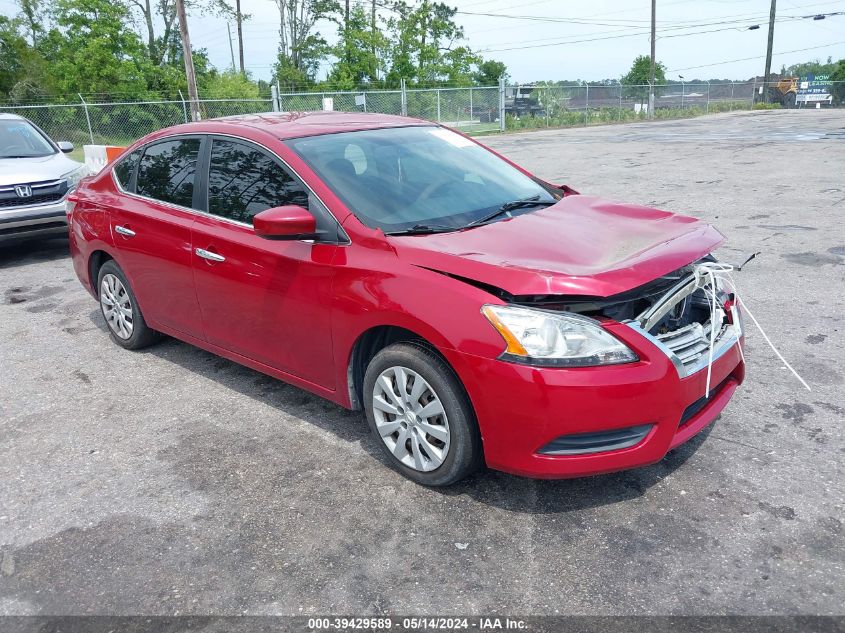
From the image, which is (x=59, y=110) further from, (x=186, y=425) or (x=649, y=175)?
(x=186, y=425)

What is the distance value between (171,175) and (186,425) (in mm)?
1652

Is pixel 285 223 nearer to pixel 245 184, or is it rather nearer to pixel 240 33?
pixel 245 184

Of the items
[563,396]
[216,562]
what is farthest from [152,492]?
[563,396]

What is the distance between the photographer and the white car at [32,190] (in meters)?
8.35

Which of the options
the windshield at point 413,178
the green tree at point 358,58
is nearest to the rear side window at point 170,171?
the windshield at point 413,178

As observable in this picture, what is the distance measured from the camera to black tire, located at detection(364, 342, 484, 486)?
3.14 m

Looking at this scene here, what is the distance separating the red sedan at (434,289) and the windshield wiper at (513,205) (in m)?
0.02

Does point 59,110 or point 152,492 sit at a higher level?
point 59,110

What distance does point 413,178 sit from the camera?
4.04m

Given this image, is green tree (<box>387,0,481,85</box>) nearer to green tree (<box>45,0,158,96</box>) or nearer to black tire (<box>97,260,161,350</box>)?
→ green tree (<box>45,0,158,96</box>)

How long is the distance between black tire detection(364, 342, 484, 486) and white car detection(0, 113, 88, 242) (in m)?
6.57

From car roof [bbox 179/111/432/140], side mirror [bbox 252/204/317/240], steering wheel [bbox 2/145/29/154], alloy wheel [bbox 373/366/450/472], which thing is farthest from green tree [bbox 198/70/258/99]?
alloy wheel [bbox 373/366/450/472]

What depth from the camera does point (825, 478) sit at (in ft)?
11.0

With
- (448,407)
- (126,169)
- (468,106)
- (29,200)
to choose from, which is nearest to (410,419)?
(448,407)
